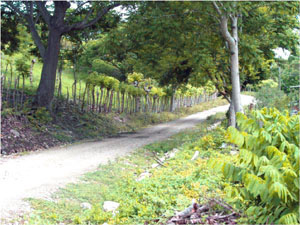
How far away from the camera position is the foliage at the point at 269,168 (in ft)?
10.4

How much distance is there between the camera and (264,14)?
11.4 metres

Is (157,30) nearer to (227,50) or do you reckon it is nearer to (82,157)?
(227,50)

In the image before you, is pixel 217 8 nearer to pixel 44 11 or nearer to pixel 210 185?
pixel 210 185

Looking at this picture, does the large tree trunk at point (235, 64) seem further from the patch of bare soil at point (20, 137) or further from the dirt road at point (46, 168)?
the patch of bare soil at point (20, 137)

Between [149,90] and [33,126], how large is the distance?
13137mm

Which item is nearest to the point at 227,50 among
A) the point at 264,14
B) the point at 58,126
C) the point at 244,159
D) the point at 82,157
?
the point at 264,14

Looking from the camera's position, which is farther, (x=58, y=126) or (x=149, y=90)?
(x=149, y=90)

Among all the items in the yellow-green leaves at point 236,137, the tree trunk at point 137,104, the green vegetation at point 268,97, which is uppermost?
the green vegetation at point 268,97

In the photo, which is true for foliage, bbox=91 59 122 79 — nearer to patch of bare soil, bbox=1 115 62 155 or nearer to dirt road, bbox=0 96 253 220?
patch of bare soil, bbox=1 115 62 155

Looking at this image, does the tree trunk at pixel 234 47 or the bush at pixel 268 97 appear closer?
the tree trunk at pixel 234 47

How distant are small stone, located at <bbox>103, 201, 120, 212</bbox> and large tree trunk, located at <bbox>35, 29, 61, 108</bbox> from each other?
895 centimetres

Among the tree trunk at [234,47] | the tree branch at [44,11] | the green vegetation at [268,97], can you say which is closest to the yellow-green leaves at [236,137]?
the tree trunk at [234,47]

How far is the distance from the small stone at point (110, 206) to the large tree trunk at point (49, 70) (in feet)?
29.3

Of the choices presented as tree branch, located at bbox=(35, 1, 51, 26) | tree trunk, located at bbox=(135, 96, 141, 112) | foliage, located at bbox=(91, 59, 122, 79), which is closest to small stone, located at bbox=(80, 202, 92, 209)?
tree branch, located at bbox=(35, 1, 51, 26)
